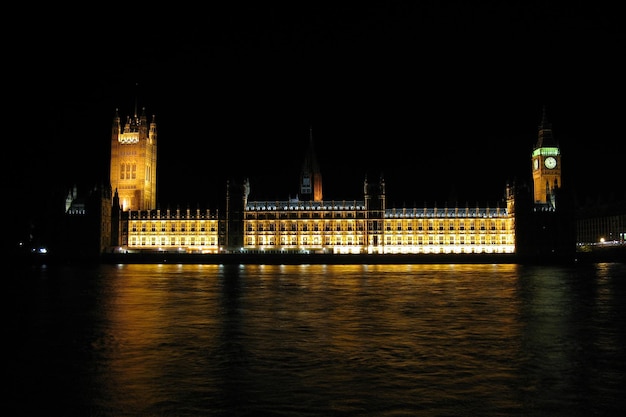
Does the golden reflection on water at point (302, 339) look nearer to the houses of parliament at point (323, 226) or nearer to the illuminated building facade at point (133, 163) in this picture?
the houses of parliament at point (323, 226)

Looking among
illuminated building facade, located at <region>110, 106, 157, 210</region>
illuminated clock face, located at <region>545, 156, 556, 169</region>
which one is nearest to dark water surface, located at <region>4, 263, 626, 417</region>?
illuminated building facade, located at <region>110, 106, 157, 210</region>

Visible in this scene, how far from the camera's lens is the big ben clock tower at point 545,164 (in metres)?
121

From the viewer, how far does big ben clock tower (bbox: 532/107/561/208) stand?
12125 cm

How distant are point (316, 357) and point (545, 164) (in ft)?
368

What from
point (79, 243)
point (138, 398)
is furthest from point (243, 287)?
point (79, 243)

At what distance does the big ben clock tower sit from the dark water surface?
90.0 m

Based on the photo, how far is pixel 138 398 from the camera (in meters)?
14.0

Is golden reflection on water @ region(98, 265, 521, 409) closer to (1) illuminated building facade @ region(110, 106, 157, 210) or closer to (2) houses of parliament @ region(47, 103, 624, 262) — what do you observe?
(2) houses of parliament @ region(47, 103, 624, 262)

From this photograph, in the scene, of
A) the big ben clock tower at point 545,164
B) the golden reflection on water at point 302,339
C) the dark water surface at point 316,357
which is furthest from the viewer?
the big ben clock tower at point 545,164

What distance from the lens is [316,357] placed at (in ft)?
60.9

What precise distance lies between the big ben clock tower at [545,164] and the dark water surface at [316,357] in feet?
295

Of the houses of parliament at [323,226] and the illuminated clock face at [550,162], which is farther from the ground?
the illuminated clock face at [550,162]

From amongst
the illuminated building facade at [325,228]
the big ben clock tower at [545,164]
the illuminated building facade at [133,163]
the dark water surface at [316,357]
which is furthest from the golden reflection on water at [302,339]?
the big ben clock tower at [545,164]

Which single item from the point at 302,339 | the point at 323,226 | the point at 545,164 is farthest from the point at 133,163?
the point at 302,339
